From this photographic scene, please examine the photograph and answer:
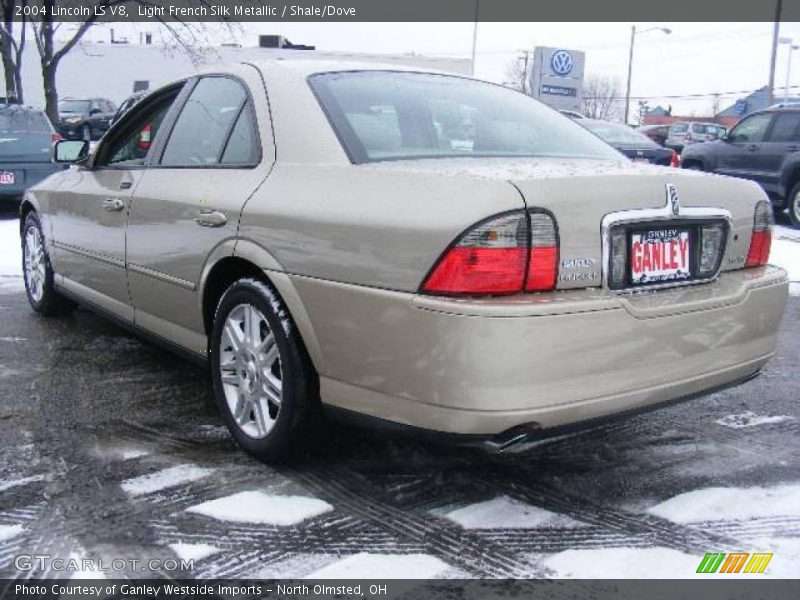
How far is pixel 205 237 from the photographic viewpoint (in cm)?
339

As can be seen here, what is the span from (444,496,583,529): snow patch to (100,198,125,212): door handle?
7.61 ft

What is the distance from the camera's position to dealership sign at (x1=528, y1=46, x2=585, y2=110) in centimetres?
3094

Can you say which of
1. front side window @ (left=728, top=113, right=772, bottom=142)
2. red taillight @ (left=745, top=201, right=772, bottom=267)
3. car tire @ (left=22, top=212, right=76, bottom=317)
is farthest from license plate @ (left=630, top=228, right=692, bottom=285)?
front side window @ (left=728, top=113, right=772, bottom=142)

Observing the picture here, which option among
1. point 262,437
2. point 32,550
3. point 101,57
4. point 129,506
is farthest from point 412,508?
point 101,57

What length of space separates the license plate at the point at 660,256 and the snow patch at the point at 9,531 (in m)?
2.12

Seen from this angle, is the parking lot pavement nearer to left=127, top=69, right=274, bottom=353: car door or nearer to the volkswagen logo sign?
left=127, top=69, right=274, bottom=353: car door

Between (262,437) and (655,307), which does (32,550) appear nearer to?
(262,437)

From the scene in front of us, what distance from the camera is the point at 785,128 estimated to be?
12312 millimetres

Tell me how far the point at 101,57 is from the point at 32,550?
47139 mm

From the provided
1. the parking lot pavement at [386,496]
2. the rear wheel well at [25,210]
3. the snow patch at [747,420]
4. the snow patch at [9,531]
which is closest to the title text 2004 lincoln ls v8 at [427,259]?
the parking lot pavement at [386,496]

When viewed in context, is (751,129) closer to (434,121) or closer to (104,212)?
(434,121)

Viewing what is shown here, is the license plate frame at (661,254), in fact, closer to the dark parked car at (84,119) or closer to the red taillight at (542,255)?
Result: the red taillight at (542,255)

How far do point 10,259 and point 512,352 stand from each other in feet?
22.9

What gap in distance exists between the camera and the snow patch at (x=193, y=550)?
2516 millimetres
